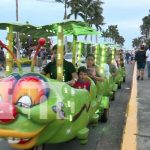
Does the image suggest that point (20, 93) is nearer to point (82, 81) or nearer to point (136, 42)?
point (82, 81)

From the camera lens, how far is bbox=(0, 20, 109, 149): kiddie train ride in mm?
5547

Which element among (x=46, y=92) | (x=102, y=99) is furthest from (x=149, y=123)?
(x=46, y=92)

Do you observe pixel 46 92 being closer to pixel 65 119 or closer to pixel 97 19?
pixel 65 119

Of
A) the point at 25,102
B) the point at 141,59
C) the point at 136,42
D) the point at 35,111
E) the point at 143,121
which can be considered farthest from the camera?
the point at 136,42

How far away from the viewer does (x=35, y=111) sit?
5594 mm

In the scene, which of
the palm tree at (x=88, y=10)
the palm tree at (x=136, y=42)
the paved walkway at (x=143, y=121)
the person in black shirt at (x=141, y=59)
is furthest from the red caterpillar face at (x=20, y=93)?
the palm tree at (x=136, y=42)

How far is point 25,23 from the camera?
23.5ft

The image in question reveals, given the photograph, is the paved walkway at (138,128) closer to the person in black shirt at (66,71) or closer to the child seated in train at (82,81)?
the child seated in train at (82,81)

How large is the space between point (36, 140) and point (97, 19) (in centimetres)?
7401

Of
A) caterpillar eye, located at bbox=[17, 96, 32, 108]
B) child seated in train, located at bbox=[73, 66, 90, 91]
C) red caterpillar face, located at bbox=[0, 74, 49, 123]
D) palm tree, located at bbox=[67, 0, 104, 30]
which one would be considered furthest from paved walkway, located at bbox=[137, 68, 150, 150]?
palm tree, located at bbox=[67, 0, 104, 30]

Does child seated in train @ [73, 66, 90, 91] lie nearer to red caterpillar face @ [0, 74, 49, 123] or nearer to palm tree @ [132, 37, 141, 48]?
red caterpillar face @ [0, 74, 49, 123]

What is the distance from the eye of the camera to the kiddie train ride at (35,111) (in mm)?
5547

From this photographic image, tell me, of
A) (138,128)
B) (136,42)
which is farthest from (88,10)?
(136,42)

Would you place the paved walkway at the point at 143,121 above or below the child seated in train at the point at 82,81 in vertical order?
below
